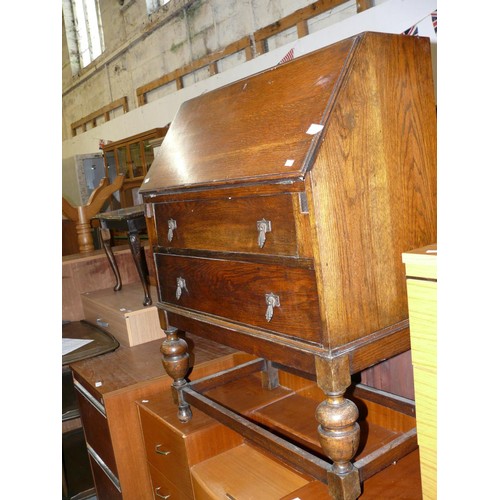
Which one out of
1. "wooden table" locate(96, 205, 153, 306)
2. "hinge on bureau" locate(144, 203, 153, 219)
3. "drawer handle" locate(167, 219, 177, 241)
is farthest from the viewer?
"wooden table" locate(96, 205, 153, 306)

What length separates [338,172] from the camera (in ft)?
4.00

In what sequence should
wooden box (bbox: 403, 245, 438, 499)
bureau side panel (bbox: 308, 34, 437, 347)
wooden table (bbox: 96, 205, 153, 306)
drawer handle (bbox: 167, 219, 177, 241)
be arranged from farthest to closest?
wooden table (bbox: 96, 205, 153, 306) < drawer handle (bbox: 167, 219, 177, 241) < bureau side panel (bbox: 308, 34, 437, 347) < wooden box (bbox: 403, 245, 438, 499)

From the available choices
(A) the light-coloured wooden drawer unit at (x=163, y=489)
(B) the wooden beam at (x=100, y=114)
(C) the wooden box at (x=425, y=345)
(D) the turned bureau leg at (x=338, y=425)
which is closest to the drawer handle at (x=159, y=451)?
(A) the light-coloured wooden drawer unit at (x=163, y=489)

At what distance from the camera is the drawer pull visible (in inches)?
53.3

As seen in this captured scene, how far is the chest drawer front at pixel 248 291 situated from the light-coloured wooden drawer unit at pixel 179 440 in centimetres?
50

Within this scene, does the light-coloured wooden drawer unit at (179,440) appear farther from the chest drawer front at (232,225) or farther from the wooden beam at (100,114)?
the wooden beam at (100,114)

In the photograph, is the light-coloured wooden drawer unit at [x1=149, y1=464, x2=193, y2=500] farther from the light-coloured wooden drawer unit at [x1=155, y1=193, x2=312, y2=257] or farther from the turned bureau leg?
the light-coloured wooden drawer unit at [x1=155, y1=193, x2=312, y2=257]

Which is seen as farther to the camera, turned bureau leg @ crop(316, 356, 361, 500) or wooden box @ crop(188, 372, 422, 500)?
wooden box @ crop(188, 372, 422, 500)

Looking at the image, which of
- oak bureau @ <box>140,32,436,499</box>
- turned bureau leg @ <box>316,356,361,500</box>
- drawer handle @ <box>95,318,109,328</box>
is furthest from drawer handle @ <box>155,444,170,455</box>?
drawer handle @ <box>95,318,109,328</box>

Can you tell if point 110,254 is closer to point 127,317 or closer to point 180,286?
point 127,317

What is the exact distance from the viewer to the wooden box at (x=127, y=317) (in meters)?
2.76
